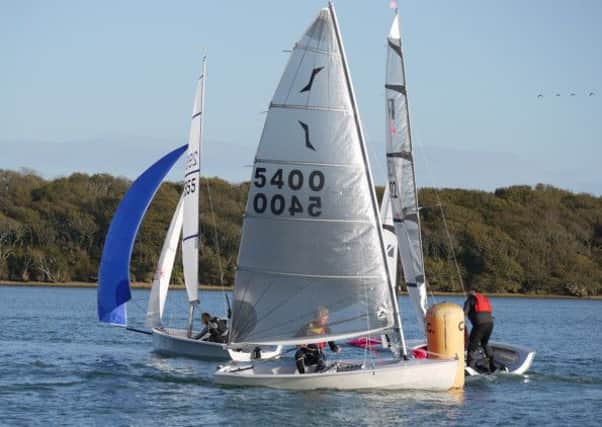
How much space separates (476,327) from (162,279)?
369 inches

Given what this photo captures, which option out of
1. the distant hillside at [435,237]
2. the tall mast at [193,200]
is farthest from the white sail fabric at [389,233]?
the distant hillside at [435,237]

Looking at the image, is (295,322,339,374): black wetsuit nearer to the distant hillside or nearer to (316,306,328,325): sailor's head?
(316,306,328,325): sailor's head

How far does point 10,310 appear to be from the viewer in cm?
4469

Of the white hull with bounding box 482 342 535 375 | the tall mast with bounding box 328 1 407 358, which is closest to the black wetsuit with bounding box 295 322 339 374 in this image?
the tall mast with bounding box 328 1 407 358

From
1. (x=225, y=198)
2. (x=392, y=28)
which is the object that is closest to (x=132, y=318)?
(x=392, y=28)

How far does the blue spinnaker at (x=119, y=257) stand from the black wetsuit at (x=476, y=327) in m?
8.73

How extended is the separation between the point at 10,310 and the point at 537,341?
19.4 meters

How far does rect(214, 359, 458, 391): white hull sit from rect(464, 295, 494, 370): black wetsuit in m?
2.01

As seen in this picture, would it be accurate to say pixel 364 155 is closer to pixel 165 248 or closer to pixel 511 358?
pixel 511 358

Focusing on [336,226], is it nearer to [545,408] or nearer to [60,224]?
[545,408]

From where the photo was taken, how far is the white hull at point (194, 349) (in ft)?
85.4

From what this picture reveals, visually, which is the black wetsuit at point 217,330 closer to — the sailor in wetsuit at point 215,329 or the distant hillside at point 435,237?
the sailor in wetsuit at point 215,329

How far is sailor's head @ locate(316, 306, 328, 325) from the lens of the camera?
2133 centimetres

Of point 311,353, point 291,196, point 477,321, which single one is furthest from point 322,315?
point 477,321
